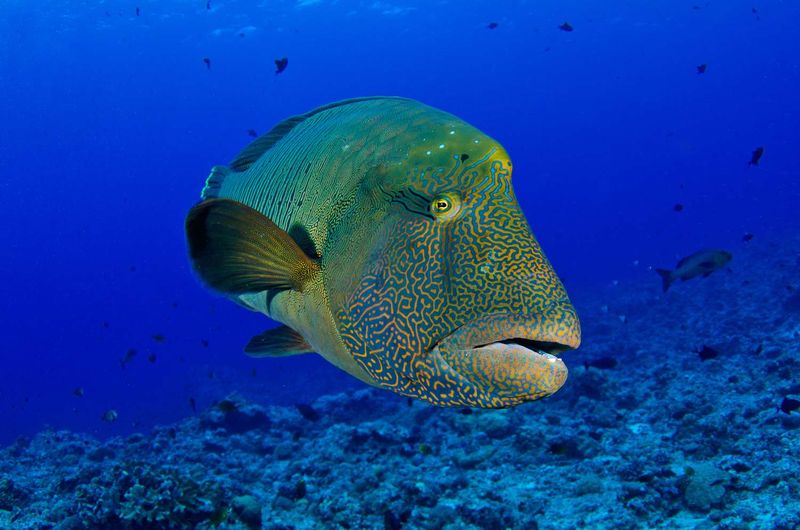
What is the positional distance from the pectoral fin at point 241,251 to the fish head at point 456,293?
234 mm

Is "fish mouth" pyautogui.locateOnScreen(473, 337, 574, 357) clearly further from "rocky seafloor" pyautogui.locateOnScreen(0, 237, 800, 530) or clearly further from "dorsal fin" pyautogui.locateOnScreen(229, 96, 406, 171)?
"rocky seafloor" pyautogui.locateOnScreen(0, 237, 800, 530)

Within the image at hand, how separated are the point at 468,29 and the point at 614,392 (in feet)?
239

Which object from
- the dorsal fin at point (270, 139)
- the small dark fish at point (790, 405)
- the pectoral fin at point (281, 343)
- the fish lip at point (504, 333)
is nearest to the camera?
the fish lip at point (504, 333)

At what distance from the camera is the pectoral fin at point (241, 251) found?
62.1 inches

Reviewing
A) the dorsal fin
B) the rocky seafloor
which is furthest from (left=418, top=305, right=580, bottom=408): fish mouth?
the rocky seafloor

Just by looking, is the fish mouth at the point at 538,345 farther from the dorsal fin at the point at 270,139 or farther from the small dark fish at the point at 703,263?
the small dark fish at the point at 703,263

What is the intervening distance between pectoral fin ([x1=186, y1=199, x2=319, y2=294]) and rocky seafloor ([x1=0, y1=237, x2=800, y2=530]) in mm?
4852

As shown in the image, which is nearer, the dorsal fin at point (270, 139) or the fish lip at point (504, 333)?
the fish lip at point (504, 333)

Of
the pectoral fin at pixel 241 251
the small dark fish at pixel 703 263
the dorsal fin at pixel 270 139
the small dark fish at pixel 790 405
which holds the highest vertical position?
the small dark fish at pixel 703 263

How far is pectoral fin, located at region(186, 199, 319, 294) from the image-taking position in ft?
5.18

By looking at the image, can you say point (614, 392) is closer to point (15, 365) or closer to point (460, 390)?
point (460, 390)

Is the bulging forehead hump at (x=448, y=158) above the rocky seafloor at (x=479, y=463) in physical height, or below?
below

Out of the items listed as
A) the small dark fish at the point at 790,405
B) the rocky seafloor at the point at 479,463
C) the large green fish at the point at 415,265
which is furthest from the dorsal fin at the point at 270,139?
the small dark fish at the point at 790,405

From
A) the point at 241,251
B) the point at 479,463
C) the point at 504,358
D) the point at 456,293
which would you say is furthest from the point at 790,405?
the point at 241,251
